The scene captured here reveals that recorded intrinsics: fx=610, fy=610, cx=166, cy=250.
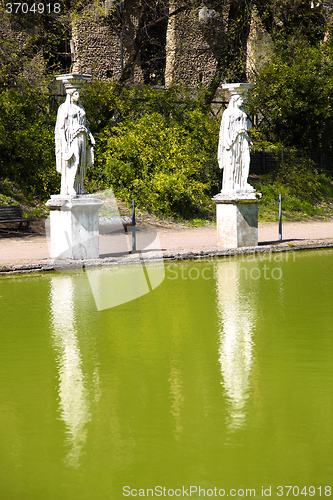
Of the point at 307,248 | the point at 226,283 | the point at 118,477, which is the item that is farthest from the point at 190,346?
the point at 307,248

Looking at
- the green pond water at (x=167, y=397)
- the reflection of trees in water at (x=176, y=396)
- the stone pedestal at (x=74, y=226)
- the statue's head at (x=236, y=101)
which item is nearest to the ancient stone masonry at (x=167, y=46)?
the statue's head at (x=236, y=101)

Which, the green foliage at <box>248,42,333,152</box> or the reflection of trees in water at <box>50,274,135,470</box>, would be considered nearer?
the reflection of trees in water at <box>50,274,135,470</box>

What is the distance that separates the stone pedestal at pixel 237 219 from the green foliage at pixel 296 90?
11.3m

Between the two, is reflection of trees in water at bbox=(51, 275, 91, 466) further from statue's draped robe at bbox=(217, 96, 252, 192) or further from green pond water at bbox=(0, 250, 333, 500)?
statue's draped robe at bbox=(217, 96, 252, 192)

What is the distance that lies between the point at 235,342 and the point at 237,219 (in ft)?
22.3

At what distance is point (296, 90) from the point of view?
73.9 ft

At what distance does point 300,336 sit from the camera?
235 inches

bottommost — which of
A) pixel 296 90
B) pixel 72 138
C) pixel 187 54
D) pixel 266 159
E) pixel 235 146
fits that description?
pixel 266 159

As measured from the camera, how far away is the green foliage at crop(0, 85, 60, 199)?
17391 mm

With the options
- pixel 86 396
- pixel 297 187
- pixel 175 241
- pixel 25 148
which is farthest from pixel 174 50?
pixel 86 396

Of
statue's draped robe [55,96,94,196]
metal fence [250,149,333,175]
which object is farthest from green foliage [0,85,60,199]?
metal fence [250,149,333,175]

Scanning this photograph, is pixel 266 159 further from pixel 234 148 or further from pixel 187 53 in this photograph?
pixel 234 148

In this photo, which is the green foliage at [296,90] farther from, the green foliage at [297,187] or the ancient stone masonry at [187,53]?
the ancient stone masonry at [187,53]

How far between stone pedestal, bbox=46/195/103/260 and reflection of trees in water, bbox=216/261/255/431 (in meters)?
2.47
